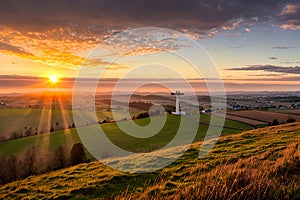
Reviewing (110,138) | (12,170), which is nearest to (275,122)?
(110,138)

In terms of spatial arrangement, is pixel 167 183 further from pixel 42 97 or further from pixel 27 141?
pixel 42 97

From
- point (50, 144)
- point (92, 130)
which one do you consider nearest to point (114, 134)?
point (92, 130)

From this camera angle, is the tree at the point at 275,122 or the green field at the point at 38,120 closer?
the tree at the point at 275,122

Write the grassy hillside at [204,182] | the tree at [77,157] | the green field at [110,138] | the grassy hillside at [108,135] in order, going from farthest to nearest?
the grassy hillside at [108,135] → the green field at [110,138] → the tree at [77,157] → the grassy hillside at [204,182]

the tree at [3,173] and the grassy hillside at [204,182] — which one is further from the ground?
the grassy hillside at [204,182]

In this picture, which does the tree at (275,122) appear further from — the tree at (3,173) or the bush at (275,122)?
the tree at (3,173)

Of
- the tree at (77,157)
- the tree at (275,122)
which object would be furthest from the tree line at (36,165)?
the tree at (275,122)

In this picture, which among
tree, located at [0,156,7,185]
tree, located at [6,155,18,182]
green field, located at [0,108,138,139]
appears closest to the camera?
tree, located at [0,156,7,185]

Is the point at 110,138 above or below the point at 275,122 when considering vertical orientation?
below

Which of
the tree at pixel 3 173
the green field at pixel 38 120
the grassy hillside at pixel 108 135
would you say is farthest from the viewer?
the green field at pixel 38 120

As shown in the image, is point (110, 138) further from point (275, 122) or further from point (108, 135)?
point (275, 122)

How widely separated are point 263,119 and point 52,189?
53752 millimetres

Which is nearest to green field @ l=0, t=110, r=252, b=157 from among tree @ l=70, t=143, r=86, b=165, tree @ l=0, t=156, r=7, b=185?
tree @ l=0, t=156, r=7, b=185

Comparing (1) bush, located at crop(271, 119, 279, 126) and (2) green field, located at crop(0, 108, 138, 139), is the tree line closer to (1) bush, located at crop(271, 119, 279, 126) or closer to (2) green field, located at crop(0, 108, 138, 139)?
(2) green field, located at crop(0, 108, 138, 139)
